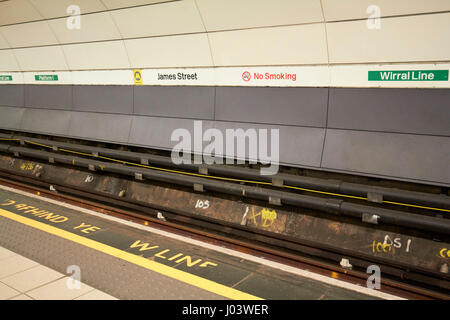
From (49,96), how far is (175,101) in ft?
11.5

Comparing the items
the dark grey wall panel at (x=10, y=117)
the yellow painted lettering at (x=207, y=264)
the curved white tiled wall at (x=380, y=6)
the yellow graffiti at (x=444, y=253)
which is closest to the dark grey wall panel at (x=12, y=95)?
the dark grey wall panel at (x=10, y=117)

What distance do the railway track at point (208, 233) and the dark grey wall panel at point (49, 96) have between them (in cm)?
161

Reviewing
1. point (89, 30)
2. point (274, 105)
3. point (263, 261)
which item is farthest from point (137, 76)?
point (263, 261)

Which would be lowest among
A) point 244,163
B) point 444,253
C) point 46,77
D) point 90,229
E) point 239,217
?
point 90,229

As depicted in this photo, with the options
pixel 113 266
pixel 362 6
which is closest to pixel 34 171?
pixel 113 266

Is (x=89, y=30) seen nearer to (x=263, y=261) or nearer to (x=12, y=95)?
(x=12, y=95)

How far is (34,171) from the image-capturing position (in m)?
8.41

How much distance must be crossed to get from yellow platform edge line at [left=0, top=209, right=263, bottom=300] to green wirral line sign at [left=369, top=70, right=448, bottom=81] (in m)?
2.83

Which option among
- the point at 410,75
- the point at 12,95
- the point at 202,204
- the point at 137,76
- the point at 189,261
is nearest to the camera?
the point at 410,75

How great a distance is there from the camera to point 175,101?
651 cm

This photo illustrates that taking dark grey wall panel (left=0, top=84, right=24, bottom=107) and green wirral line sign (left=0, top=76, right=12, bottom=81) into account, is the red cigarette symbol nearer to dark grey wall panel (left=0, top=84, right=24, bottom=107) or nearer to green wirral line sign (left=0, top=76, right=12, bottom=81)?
dark grey wall panel (left=0, top=84, right=24, bottom=107)

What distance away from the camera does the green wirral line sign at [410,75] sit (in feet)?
13.9

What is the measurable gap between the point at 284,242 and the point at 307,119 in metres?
1.63

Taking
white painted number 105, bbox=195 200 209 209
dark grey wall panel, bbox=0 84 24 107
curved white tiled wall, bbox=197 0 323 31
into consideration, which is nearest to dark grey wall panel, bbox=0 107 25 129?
dark grey wall panel, bbox=0 84 24 107
